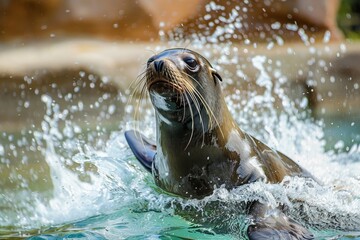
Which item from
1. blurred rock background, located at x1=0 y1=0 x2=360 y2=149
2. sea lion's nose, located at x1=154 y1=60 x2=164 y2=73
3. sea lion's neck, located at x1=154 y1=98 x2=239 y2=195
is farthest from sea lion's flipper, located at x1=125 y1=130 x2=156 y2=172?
blurred rock background, located at x1=0 y1=0 x2=360 y2=149

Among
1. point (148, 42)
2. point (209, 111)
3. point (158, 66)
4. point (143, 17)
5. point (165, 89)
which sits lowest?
point (209, 111)

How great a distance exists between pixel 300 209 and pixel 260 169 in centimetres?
32

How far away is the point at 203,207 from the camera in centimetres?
425

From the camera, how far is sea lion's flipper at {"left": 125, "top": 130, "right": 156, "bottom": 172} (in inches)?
193

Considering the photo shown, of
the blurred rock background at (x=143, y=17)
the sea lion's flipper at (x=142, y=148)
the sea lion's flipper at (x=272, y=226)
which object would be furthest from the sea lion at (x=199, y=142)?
the blurred rock background at (x=143, y=17)

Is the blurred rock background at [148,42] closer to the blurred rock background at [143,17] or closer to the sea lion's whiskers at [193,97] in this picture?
the blurred rock background at [143,17]

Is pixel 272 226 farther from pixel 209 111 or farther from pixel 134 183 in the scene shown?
pixel 134 183

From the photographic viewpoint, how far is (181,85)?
13.1ft

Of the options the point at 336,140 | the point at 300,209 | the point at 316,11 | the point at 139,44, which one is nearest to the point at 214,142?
the point at 300,209

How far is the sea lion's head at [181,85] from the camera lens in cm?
393

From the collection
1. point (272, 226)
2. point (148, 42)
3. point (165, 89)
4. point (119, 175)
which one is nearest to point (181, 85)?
point (165, 89)

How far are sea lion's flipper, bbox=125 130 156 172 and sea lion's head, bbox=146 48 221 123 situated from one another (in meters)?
0.75

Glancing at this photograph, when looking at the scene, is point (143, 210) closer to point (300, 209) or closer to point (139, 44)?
point (300, 209)

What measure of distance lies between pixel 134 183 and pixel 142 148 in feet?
0.92
